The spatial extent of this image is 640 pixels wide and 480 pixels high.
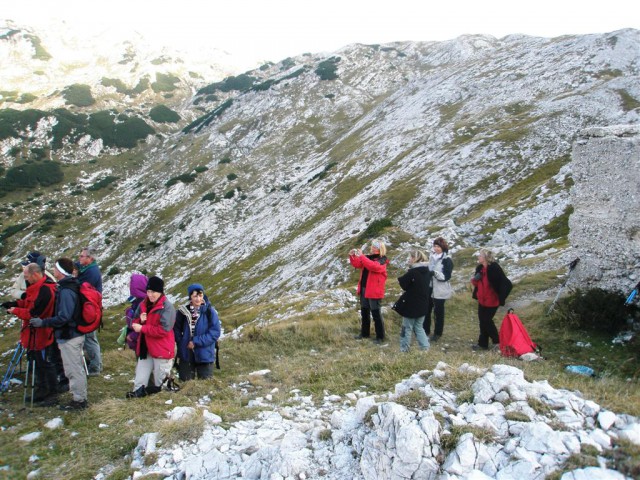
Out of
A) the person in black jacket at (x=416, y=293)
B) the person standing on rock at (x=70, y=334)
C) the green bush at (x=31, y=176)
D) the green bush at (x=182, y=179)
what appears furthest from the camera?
the green bush at (x=31, y=176)

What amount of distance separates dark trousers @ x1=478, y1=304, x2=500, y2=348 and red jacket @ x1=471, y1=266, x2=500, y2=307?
0.16 meters

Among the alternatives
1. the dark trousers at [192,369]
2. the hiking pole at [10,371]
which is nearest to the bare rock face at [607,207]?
the dark trousers at [192,369]

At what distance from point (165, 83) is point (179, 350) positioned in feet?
495

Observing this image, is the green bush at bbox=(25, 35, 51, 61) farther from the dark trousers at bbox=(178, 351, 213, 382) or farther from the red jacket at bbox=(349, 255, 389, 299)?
the dark trousers at bbox=(178, 351, 213, 382)

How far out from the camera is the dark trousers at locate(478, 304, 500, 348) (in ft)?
36.0

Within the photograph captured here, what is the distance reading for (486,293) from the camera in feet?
35.6

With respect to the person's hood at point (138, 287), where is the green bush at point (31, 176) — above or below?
above

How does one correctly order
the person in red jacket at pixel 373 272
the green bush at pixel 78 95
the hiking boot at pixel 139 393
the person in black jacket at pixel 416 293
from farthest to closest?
1. the green bush at pixel 78 95
2. the person in red jacket at pixel 373 272
3. the person in black jacket at pixel 416 293
4. the hiking boot at pixel 139 393

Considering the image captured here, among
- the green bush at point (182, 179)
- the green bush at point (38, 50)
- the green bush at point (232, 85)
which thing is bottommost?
the green bush at point (182, 179)

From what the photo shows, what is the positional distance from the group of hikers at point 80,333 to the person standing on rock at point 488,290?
282 inches

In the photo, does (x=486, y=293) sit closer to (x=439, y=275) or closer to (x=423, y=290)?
(x=439, y=275)

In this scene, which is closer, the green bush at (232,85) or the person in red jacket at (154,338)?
the person in red jacket at (154,338)

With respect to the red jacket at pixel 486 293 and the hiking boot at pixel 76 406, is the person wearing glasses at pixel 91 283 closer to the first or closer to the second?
the hiking boot at pixel 76 406

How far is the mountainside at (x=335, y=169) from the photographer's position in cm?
3058
